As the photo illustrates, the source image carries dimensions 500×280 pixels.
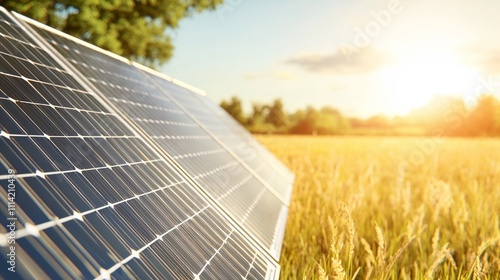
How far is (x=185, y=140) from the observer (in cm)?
488

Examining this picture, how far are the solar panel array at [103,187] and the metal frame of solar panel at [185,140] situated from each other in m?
0.03

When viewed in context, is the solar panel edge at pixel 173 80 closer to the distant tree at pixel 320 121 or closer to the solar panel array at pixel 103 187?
the solar panel array at pixel 103 187

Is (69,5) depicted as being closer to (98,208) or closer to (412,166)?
(412,166)

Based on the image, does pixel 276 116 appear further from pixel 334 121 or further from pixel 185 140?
pixel 185 140

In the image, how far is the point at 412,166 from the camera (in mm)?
11898

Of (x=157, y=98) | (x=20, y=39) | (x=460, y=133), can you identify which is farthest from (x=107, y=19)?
(x=460, y=133)

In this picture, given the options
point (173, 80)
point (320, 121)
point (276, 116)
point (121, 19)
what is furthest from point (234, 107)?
point (173, 80)

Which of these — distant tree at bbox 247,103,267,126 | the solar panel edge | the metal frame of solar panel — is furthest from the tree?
distant tree at bbox 247,103,267,126

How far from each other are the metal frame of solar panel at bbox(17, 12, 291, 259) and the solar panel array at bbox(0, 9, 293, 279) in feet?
0.09

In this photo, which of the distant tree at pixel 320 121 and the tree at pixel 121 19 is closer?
the tree at pixel 121 19

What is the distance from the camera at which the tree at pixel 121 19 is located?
20234mm

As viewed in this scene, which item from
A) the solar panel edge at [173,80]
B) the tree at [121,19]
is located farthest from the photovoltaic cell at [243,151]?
the tree at [121,19]

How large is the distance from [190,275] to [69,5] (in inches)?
823

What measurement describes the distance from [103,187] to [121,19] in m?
22.8
